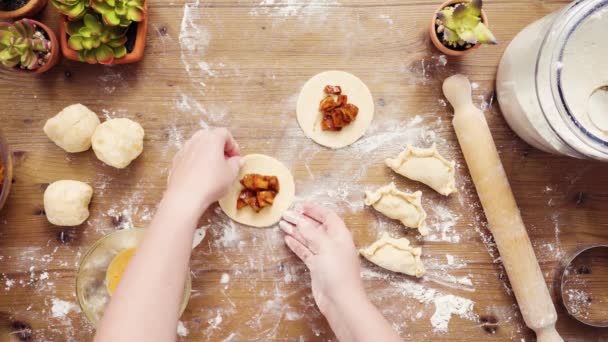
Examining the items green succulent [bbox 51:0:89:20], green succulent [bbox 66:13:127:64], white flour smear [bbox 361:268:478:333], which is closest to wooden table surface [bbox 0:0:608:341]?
white flour smear [bbox 361:268:478:333]

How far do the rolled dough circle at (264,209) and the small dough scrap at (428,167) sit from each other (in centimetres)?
34

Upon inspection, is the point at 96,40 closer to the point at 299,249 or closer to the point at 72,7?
the point at 72,7

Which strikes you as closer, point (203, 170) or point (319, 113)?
point (203, 170)

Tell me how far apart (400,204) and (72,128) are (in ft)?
3.25

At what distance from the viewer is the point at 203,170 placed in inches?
51.4

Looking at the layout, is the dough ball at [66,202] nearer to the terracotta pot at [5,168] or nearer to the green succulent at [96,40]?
the terracotta pot at [5,168]

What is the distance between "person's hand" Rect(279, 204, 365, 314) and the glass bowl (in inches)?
13.7

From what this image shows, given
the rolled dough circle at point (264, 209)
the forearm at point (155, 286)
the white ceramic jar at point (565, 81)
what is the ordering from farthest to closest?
the rolled dough circle at point (264, 209) → the white ceramic jar at point (565, 81) → the forearm at point (155, 286)

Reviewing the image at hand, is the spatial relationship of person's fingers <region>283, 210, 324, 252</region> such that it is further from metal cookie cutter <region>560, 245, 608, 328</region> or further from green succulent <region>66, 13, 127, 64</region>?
metal cookie cutter <region>560, 245, 608, 328</region>

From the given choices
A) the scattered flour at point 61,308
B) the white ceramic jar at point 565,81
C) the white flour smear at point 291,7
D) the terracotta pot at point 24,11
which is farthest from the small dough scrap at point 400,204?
the terracotta pot at point 24,11

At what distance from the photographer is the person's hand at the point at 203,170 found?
1.28m

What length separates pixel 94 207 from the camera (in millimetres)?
1465

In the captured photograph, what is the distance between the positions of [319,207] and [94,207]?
2.28 feet

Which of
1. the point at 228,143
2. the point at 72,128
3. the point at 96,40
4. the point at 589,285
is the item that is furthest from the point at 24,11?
the point at 589,285
